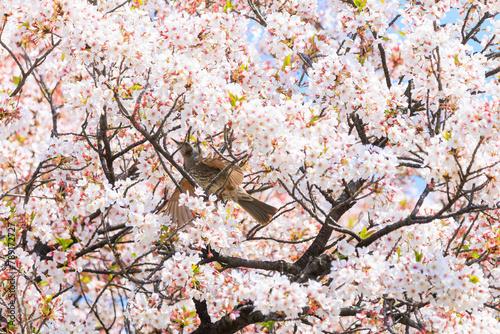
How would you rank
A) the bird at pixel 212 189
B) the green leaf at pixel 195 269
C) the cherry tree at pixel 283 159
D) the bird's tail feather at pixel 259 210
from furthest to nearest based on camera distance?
the bird's tail feather at pixel 259 210
the bird at pixel 212 189
the green leaf at pixel 195 269
the cherry tree at pixel 283 159

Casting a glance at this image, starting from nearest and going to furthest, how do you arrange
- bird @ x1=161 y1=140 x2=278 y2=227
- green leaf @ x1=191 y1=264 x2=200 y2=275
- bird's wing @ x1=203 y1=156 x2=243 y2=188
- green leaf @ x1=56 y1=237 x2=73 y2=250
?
green leaf @ x1=191 y1=264 x2=200 y2=275 → green leaf @ x1=56 y1=237 x2=73 y2=250 → bird's wing @ x1=203 y1=156 x2=243 y2=188 → bird @ x1=161 y1=140 x2=278 y2=227

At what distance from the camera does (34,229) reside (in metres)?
4.45

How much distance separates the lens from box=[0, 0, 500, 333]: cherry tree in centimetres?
328

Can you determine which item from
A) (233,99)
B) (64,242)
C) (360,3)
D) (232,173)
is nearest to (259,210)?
(232,173)

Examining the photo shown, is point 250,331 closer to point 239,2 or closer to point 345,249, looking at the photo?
point 345,249

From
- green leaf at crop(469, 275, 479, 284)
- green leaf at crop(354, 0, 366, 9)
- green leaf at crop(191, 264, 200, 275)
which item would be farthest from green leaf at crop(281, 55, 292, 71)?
green leaf at crop(469, 275, 479, 284)

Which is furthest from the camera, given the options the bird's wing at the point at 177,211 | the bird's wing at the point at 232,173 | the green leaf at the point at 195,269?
the bird's wing at the point at 177,211

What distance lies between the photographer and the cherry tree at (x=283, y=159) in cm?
328

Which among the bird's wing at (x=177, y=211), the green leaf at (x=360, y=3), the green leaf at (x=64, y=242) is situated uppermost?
the green leaf at (x=360, y=3)

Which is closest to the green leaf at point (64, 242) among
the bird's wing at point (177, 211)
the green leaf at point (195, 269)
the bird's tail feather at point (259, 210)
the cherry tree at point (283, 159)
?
the cherry tree at point (283, 159)

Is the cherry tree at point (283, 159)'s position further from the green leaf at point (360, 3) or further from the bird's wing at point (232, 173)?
the bird's wing at point (232, 173)

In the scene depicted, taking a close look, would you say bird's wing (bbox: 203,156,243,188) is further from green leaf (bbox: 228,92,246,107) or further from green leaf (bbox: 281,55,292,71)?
green leaf (bbox: 228,92,246,107)

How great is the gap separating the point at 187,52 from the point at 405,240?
2386mm

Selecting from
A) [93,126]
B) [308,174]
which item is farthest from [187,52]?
[93,126]
